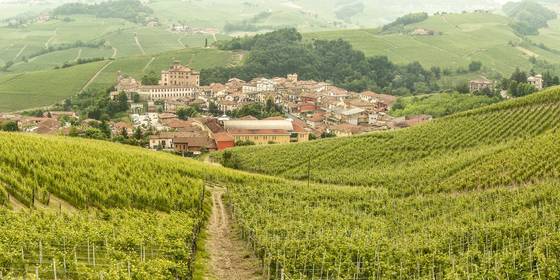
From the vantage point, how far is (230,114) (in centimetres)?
10519

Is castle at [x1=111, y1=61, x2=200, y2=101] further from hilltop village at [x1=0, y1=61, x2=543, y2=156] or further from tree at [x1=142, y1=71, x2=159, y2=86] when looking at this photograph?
tree at [x1=142, y1=71, x2=159, y2=86]

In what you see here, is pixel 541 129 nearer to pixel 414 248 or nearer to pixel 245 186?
pixel 245 186

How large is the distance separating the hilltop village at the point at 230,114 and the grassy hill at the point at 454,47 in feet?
117

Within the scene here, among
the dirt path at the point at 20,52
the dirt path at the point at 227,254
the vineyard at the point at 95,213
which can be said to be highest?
the vineyard at the point at 95,213

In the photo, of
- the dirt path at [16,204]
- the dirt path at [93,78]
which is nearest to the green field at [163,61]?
the dirt path at [93,78]

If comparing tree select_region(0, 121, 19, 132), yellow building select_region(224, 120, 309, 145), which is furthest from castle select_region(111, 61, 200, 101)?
yellow building select_region(224, 120, 309, 145)

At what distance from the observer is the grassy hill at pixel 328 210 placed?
76.6 feet

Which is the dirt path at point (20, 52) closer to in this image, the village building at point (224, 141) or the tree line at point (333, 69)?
the tree line at point (333, 69)

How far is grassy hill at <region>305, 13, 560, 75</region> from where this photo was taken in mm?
153625

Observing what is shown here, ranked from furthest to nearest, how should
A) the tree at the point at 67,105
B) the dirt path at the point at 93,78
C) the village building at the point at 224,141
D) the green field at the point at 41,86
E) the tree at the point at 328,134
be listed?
the dirt path at the point at 93,78 < the green field at the point at 41,86 < the tree at the point at 67,105 < the tree at the point at 328,134 < the village building at the point at 224,141

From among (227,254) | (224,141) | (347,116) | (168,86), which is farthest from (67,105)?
(227,254)

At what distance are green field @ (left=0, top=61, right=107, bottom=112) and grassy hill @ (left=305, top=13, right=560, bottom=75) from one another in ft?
209

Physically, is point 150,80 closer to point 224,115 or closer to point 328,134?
point 224,115

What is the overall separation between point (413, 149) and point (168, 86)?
2709 inches
